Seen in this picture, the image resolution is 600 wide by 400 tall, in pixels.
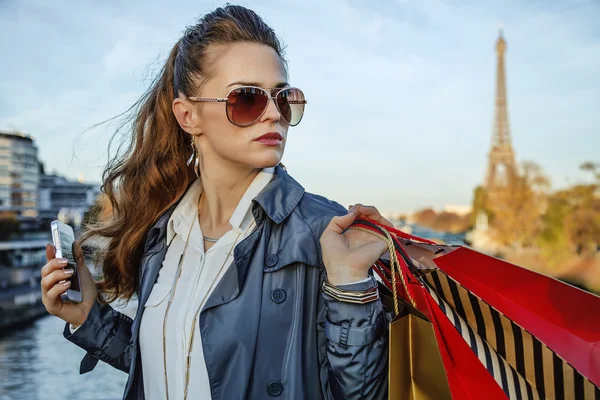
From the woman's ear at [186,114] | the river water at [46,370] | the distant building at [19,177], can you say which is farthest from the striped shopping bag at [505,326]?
the distant building at [19,177]

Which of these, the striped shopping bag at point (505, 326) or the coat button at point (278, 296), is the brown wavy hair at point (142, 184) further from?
the striped shopping bag at point (505, 326)

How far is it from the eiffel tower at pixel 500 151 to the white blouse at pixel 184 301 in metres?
49.6

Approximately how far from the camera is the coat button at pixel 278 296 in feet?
5.68

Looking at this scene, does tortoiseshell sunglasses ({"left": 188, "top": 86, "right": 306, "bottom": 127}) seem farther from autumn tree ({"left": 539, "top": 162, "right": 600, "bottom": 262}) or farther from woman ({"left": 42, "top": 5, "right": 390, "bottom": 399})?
autumn tree ({"left": 539, "top": 162, "right": 600, "bottom": 262})

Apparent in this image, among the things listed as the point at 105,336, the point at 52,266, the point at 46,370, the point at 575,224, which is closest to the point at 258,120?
the point at 52,266

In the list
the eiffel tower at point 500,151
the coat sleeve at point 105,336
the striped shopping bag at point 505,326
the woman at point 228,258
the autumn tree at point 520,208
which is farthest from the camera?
the eiffel tower at point 500,151

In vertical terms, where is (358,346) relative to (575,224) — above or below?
above

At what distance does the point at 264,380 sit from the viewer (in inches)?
66.8

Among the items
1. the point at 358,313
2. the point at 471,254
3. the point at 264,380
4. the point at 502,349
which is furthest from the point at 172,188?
the point at 502,349

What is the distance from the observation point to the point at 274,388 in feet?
5.52

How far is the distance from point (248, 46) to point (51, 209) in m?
61.6

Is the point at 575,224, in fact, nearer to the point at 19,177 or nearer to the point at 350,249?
the point at 350,249

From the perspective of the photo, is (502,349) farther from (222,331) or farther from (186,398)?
(186,398)

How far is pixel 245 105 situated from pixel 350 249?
600 millimetres
